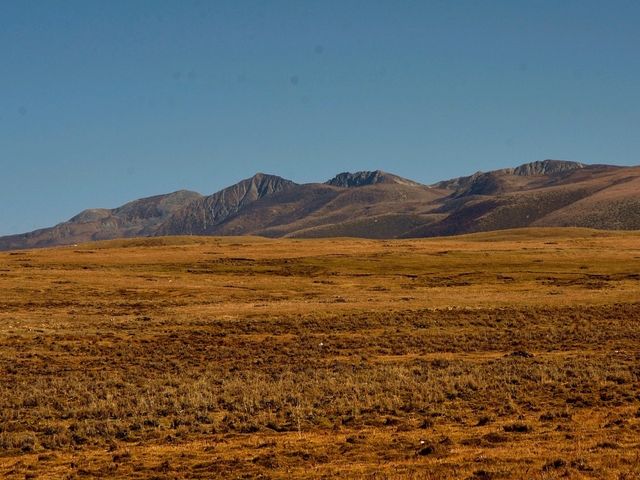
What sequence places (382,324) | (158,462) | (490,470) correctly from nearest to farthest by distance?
(490,470) < (158,462) < (382,324)

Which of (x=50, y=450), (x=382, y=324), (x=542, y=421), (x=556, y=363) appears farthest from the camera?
(x=382, y=324)

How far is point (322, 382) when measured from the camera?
32812 mm

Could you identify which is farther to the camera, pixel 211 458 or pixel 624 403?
pixel 624 403

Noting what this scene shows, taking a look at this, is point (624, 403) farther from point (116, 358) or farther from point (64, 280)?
point (64, 280)

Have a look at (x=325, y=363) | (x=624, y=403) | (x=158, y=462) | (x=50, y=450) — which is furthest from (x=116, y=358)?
(x=624, y=403)

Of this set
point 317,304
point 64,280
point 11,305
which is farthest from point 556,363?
point 64,280

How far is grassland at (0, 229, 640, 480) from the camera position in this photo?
68.5 ft

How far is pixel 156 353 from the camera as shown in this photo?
145ft

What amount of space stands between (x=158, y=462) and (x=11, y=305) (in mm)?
55569

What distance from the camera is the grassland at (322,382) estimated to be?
2088 cm

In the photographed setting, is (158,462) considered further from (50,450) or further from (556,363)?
(556,363)

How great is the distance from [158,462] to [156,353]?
2356 centimetres

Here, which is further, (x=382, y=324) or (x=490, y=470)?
(x=382, y=324)

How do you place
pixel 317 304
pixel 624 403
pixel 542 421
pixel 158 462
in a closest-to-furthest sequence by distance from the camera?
pixel 158 462 < pixel 542 421 < pixel 624 403 < pixel 317 304
